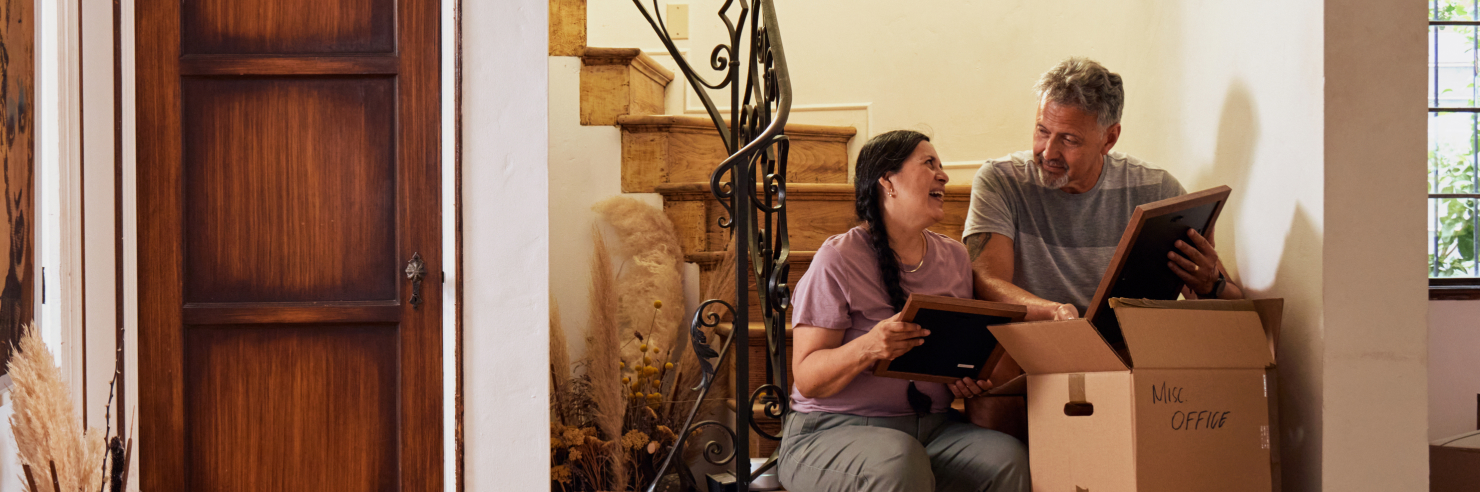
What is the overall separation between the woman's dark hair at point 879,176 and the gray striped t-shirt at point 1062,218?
0.82ft

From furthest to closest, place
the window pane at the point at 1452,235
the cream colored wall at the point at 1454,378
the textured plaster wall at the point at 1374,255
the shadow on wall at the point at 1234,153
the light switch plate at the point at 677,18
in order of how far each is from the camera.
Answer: the light switch plate at the point at 677,18
the window pane at the point at 1452,235
the cream colored wall at the point at 1454,378
the shadow on wall at the point at 1234,153
the textured plaster wall at the point at 1374,255

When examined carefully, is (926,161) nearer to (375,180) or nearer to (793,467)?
(793,467)

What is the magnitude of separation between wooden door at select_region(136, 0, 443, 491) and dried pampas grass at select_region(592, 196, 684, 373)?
985 millimetres

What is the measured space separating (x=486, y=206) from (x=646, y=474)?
1.17m

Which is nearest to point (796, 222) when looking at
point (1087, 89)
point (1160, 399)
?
point (1087, 89)

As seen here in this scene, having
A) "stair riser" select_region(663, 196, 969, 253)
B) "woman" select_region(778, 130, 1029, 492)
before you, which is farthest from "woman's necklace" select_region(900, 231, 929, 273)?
"stair riser" select_region(663, 196, 969, 253)

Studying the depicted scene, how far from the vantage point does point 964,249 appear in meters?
1.98

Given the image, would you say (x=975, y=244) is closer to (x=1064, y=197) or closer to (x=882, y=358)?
(x=1064, y=197)

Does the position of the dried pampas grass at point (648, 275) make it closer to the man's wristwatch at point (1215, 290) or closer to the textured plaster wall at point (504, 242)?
the textured plaster wall at point (504, 242)

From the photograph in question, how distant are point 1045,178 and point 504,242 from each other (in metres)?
1.24

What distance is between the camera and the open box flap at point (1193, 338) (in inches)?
56.1

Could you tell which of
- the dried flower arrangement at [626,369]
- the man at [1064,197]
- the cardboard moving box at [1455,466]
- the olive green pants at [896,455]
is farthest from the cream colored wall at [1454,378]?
the dried flower arrangement at [626,369]

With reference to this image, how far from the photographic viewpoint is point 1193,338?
1481 mm

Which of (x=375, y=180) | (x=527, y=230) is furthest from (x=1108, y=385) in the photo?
(x=375, y=180)
